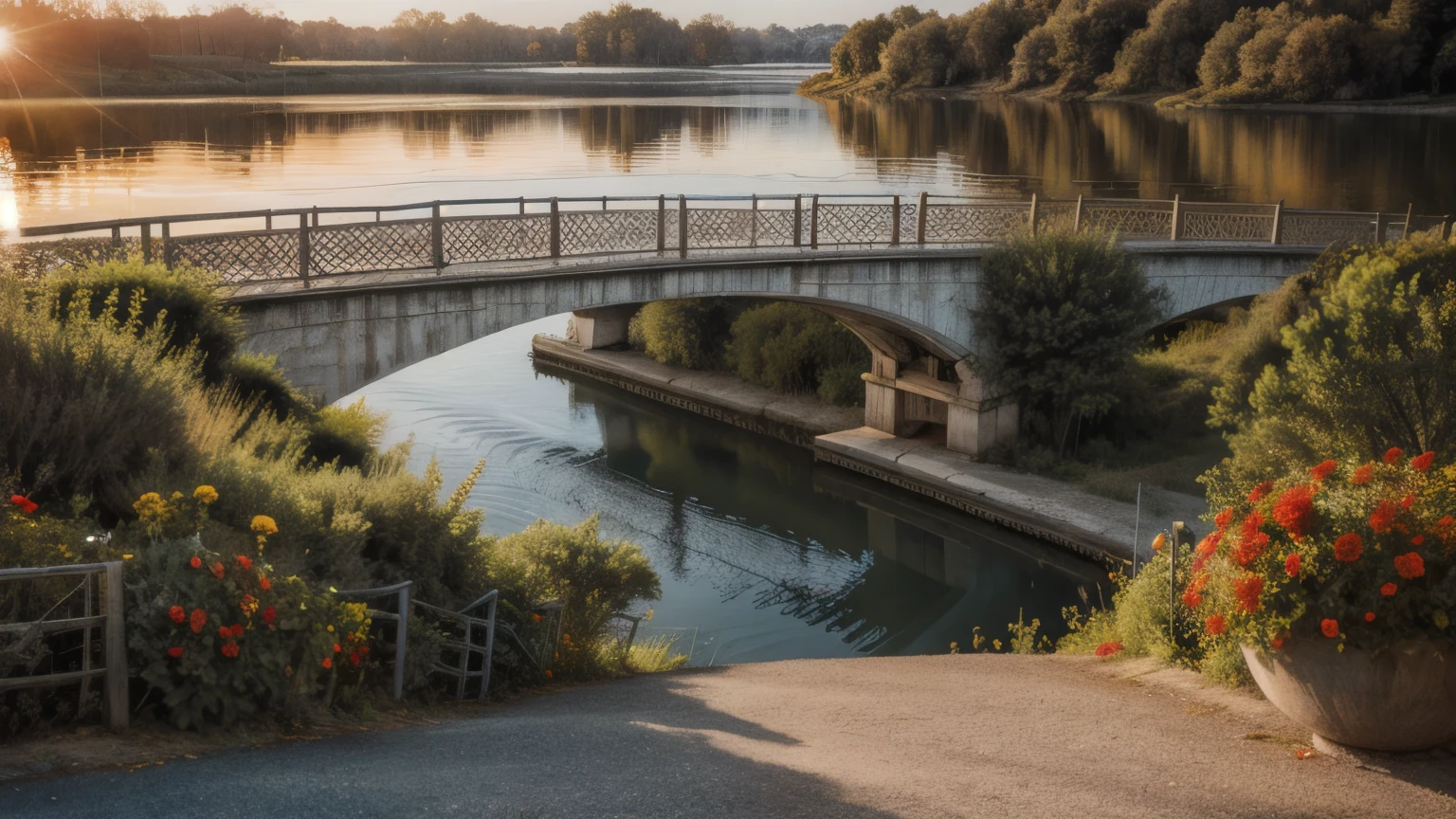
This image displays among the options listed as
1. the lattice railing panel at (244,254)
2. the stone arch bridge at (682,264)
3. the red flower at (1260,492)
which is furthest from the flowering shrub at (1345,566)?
the lattice railing panel at (244,254)

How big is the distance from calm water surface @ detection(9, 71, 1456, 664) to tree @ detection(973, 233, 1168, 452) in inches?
138

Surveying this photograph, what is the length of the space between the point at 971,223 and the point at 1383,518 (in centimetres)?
1960

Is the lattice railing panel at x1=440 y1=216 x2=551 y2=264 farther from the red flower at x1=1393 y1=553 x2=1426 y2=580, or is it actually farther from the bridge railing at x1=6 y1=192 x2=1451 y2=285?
the red flower at x1=1393 y1=553 x2=1426 y2=580

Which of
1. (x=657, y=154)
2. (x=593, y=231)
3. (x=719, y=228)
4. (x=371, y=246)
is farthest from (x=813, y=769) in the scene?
(x=657, y=154)

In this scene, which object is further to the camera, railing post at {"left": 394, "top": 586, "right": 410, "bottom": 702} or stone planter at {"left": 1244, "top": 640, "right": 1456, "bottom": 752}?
railing post at {"left": 394, "top": 586, "right": 410, "bottom": 702}

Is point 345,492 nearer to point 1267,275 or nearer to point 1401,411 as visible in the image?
point 1401,411

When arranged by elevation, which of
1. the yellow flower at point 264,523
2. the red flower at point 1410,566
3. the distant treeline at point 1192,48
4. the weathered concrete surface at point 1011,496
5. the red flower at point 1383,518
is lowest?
the weathered concrete surface at point 1011,496

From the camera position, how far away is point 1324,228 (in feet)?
92.5

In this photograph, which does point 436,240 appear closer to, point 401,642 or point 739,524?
point 739,524

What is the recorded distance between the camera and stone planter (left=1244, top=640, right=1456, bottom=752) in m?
6.59

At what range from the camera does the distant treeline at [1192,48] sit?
6184cm

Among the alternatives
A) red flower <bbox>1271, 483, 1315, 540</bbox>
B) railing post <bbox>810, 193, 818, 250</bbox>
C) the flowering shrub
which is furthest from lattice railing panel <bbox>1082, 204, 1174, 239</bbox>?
red flower <bbox>1271, 483, 1315, 540</bbox>

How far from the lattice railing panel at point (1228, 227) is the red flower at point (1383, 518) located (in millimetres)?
22345

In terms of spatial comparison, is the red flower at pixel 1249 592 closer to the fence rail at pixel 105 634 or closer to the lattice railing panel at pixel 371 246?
the fence rail at pixel 105 634
